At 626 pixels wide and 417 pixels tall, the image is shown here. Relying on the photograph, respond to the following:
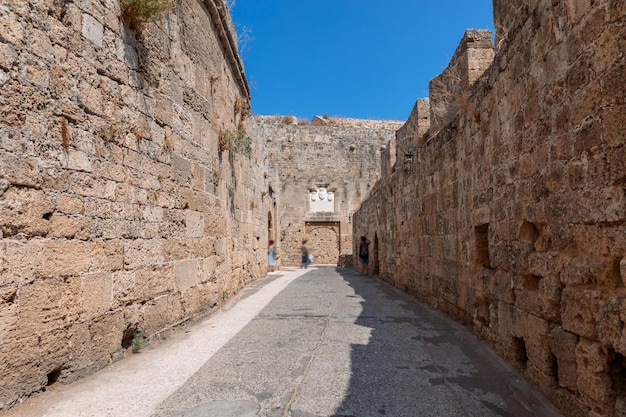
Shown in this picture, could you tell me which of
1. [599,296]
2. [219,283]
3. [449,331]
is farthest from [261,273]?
[599,296]

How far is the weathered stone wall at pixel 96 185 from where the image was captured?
3006 mm

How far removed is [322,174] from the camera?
26000 millimetres

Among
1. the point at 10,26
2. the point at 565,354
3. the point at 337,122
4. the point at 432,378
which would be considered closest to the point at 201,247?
the point at 10,26

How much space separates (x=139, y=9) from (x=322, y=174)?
2175cm

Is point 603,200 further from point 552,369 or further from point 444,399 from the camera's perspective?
point 444,399

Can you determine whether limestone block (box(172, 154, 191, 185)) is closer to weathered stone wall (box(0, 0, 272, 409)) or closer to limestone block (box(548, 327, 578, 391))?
weathered stone wall (box(0, 0, 272, 409))

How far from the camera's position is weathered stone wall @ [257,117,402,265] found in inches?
880

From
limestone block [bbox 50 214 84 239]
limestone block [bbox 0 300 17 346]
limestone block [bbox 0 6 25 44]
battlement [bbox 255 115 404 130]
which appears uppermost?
battlement [bbox 255 115 404 130]

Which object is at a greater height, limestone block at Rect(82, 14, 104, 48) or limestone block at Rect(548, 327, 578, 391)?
limestone block at Rect(82, 14, 104, 48)

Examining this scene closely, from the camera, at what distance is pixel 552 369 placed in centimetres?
292

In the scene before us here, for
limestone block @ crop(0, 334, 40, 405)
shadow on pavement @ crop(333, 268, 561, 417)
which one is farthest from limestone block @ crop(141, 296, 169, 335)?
shadow on pavement @ crop(333, 268, 561, 417)

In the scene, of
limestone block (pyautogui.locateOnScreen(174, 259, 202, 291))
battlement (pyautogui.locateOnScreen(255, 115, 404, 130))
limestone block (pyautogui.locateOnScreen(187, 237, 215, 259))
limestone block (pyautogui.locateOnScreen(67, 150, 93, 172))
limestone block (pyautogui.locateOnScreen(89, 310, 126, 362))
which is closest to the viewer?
limestone block (pyautogui.locateOnScreen(67, 150, 93, 172))

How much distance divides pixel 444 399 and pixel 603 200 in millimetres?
1710

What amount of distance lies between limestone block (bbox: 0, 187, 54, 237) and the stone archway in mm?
19630
